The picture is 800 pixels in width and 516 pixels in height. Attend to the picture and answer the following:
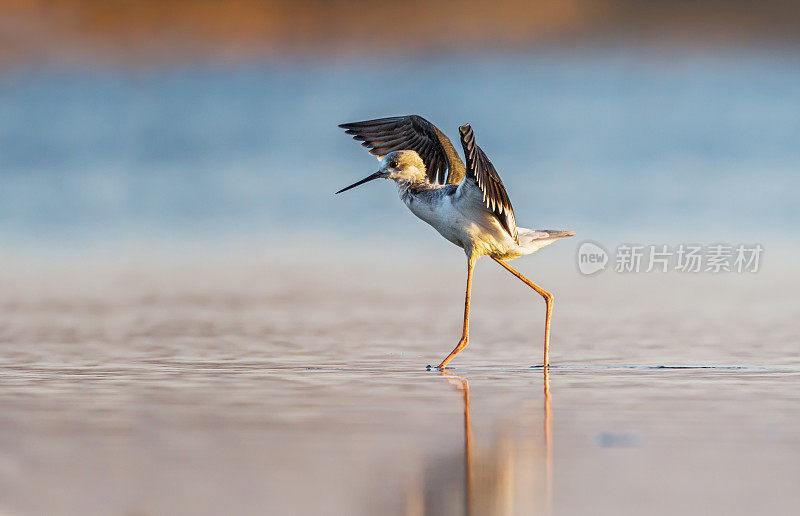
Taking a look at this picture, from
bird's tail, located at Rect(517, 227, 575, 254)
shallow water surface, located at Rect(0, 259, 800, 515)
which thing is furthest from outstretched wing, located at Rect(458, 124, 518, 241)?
shallow water surface, located at Rect(0, 259, 800, 515)

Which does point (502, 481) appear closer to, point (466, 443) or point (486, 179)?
point (466, 443)

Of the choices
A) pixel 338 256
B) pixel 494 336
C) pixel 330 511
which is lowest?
A: pixel 330 511

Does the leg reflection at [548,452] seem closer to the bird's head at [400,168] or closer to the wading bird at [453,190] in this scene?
the wading bird at [453,190]

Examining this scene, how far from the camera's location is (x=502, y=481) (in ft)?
15.7

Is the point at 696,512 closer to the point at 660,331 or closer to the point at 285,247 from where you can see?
the point at 660,331

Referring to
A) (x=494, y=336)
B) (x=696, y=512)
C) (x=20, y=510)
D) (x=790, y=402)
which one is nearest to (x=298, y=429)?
(x=20, y=510)

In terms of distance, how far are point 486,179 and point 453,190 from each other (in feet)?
2.01

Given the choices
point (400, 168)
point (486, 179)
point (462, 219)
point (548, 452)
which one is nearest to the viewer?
point (548, 452)

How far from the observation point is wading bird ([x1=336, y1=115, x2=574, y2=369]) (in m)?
8.77

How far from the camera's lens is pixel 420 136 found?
1032 centimetres

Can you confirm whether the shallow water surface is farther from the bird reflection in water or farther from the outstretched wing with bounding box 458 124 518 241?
the outstretched wing with bounding box 458 124 518 241

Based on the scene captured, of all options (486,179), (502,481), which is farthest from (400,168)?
(502,481)

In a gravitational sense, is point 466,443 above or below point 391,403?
below

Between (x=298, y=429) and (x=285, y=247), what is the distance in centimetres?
1068
